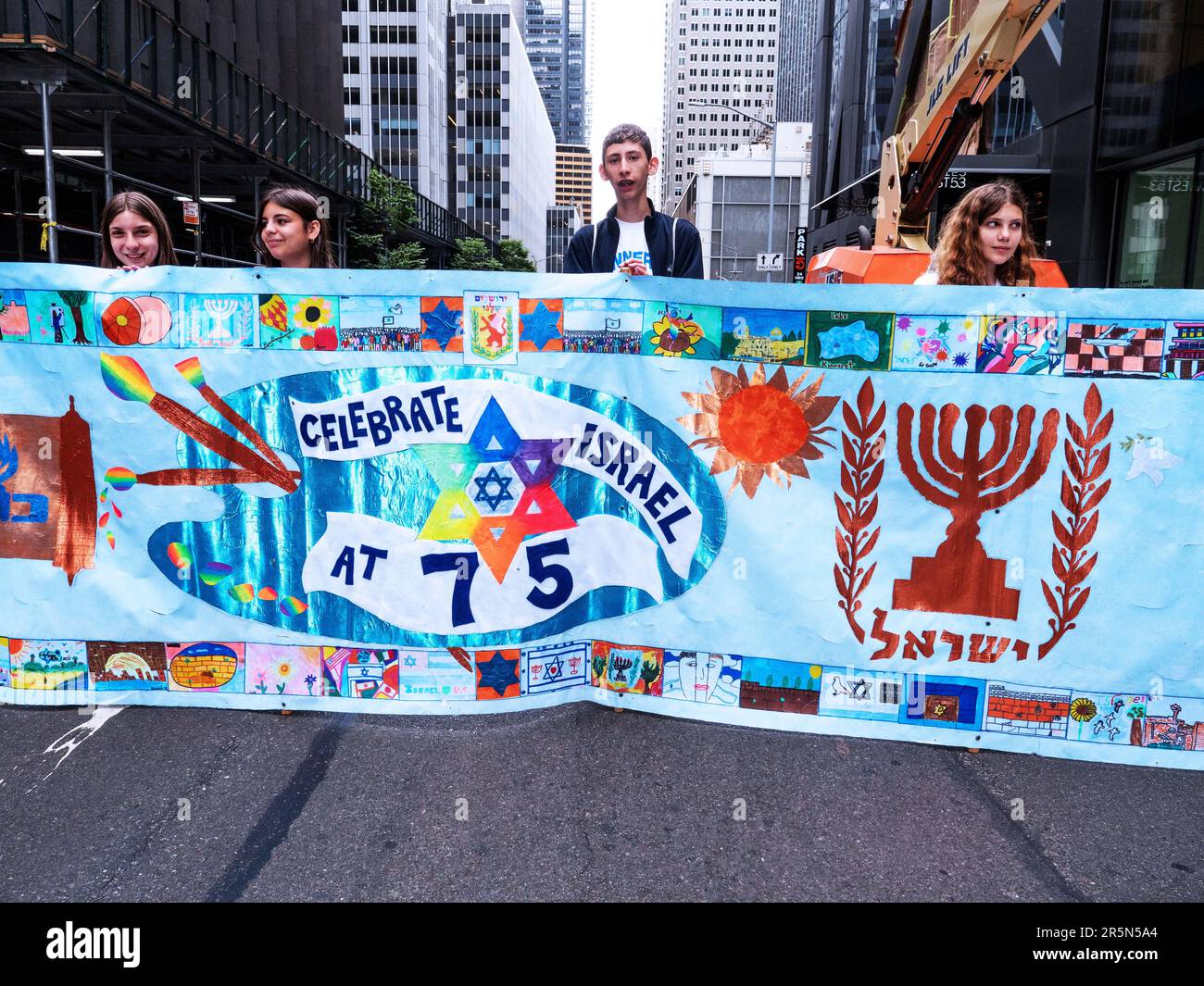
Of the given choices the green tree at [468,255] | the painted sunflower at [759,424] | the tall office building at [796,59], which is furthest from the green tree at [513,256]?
the painted sunflower at [759,424]

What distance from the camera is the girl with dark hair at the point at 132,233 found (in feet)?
15.5

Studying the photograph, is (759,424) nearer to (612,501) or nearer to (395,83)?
(612,501)

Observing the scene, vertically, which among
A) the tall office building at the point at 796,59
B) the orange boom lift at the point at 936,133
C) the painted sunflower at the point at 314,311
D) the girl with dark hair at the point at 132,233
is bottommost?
the painted sunflower at the point at 314,311

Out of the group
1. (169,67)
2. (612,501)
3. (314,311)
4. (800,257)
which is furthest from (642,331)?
(800,257)

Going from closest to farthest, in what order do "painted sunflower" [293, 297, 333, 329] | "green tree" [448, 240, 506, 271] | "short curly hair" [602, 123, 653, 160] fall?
"painted sunflower" [293, 297, 333, 329] < "short curly hair" [602, 123, 653, 160] < "green tree" [448, 240, 506, 271]

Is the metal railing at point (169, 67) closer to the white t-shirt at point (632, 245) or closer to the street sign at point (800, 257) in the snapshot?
the white t-shirt at point (632, 245)

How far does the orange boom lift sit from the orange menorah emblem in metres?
6.85

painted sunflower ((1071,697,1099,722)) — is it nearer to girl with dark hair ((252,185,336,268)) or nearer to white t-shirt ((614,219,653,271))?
white t-shirt ((614,219,653,271))

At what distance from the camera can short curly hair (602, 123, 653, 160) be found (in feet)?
16.0

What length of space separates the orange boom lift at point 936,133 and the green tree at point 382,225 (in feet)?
88.5

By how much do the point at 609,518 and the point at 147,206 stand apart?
319cm

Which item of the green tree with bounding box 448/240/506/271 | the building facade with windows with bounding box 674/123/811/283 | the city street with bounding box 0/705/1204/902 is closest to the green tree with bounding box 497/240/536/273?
the green tree with bounding box 448/240/506/271

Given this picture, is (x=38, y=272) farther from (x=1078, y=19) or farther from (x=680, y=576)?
(x=1078, y=19)
